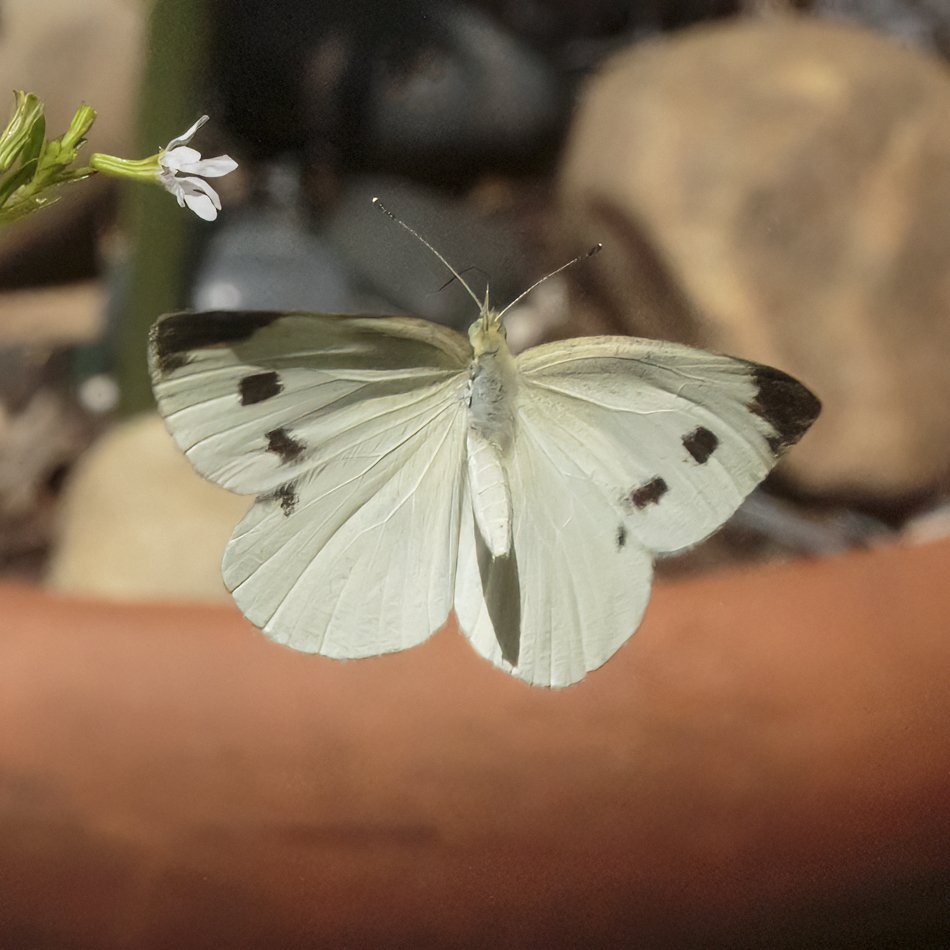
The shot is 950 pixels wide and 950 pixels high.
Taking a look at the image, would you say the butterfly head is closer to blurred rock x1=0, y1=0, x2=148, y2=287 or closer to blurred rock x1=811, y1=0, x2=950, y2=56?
blurred rock x1=0, y1=0, x2=148, y2=287

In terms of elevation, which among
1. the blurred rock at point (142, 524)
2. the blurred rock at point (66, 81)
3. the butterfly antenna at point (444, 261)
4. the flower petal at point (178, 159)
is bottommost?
the flower petal at point (178, 159)

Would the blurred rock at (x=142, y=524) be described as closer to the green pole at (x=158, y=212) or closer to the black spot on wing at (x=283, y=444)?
the green pole at (x=158, y=212)

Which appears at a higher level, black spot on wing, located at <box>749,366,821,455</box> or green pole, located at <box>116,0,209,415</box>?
green pole, located at <box>116,0,209,415</box>

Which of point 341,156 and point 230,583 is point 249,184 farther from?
point 230,583

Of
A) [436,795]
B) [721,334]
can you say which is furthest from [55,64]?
[436,795]

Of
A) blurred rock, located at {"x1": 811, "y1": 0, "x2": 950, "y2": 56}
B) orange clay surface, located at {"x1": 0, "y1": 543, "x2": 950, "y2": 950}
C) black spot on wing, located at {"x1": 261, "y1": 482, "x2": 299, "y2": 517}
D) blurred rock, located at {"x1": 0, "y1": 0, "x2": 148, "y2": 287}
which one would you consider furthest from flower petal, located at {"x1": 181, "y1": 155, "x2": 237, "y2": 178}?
blurred rock, located at {"x1": 811, "y1": 0, "x2": 950, "y2": 56}

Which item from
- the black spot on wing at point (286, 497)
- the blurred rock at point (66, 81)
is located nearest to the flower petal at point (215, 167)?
the black spot on wing at point (286, 497)

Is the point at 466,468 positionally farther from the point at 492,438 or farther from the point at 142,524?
the point at 142,524
